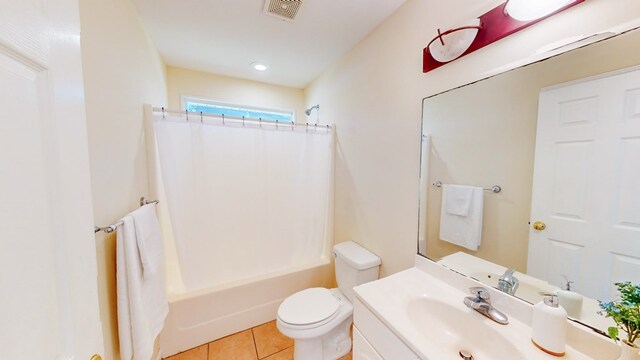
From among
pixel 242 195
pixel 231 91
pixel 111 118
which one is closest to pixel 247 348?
pixel 242 195

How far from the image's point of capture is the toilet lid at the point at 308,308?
136 centimetres

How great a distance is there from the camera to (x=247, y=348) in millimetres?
1641

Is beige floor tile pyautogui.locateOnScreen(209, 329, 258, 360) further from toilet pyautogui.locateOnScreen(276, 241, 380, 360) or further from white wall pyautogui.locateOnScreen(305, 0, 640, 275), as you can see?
white wall pyautogui.locateOnScreen(305, 0, 640, 275)

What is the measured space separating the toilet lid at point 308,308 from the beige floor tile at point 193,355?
722mm

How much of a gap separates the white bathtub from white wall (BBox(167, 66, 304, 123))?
1773mm

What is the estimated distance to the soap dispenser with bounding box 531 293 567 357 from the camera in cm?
69

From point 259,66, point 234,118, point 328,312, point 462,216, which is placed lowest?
point 328,312

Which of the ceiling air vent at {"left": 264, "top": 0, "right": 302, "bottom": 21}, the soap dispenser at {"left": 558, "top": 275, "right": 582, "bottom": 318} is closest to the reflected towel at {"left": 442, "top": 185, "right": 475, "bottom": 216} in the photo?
the soap dispenser at {"left": 558, "top": 275, "right": 582, "bottom": 318}

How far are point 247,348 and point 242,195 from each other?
3.76 ft

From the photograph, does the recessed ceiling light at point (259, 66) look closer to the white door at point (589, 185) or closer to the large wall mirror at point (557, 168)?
the large wall mirror at point (557, 168)

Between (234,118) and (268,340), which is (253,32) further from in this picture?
(268,340)

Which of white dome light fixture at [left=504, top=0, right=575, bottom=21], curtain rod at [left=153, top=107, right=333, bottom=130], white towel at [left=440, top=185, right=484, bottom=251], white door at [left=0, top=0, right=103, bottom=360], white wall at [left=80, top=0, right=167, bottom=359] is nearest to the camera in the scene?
white door at [left=0, top=0, right=103, bottom=360]

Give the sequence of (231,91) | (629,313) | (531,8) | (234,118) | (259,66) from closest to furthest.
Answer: (629,313), (531,8), (234,118), (259,66), (231,91)

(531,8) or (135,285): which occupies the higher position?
(531,8)
